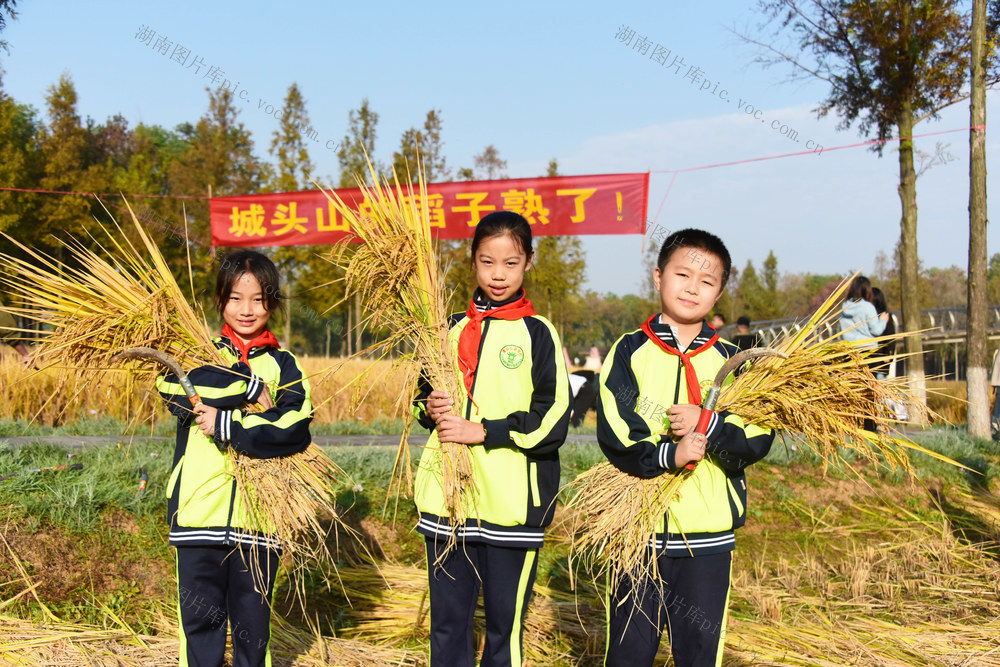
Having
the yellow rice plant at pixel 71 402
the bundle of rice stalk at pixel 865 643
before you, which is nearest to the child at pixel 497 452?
the bundle of rice stalk at pixel 865 643

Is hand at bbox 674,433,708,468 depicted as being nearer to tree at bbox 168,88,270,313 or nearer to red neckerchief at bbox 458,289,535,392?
red neckerchief at bbox 458,289,535,392

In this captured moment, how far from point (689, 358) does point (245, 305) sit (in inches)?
55.1

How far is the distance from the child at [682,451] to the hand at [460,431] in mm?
355

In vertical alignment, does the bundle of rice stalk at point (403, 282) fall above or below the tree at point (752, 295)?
below

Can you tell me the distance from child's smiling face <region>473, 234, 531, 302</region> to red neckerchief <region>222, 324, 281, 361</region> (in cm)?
74

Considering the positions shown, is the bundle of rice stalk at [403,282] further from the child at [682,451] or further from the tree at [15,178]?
the tree at [15,178]

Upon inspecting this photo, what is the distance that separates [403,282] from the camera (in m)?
2.35

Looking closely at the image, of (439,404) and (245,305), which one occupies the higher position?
(245,305)

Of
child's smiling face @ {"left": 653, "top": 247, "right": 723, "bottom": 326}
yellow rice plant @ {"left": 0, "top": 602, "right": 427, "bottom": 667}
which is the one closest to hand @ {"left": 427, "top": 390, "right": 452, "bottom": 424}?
child's smiling face @ {"left": 653, "top": 247, "right": 723, "bottom": 326}

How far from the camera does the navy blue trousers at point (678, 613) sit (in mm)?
2031

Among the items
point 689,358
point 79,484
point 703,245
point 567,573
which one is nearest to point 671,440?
point 689,358

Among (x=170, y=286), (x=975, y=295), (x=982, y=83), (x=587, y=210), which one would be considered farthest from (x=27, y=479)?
(x=982, y=83)

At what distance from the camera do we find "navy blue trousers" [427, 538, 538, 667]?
7.07 ft

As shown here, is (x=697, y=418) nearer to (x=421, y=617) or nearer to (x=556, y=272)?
(x=421, y=617)
